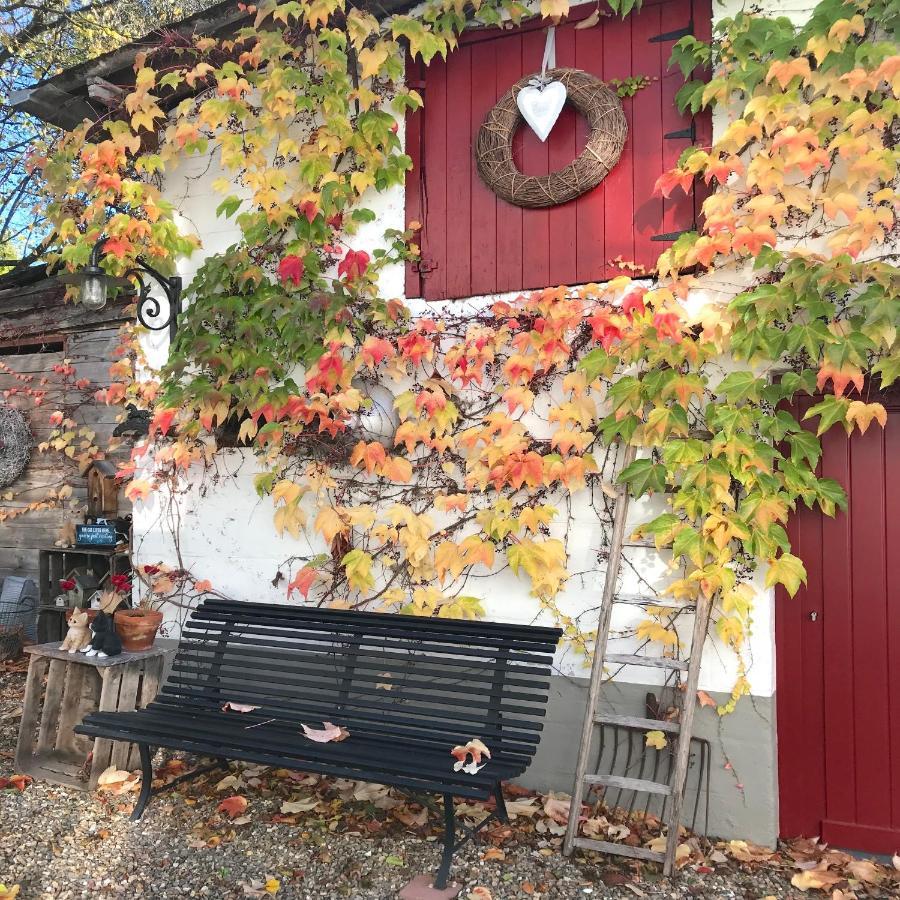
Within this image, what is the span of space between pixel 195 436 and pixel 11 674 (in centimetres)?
268

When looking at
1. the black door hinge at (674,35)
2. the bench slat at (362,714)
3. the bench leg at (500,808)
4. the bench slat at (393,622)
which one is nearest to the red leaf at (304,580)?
the bench slat at (393,622)

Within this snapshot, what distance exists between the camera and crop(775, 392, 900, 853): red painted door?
3178 millimetres

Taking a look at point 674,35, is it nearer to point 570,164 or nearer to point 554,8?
point 554,8

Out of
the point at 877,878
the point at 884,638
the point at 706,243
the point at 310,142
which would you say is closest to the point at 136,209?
the point at 310,142

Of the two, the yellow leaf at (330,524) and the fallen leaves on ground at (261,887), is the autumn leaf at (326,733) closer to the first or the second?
the fallen leaves on ground at (261,887)

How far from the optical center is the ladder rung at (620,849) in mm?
2910

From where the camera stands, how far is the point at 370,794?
138 inches

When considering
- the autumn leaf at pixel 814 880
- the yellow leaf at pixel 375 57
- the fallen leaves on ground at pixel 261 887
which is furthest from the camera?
the yellow leaf at pixel 375 57

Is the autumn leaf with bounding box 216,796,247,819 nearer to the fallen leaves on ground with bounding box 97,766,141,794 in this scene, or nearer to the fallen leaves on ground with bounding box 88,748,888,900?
the fallen leaves on ground with bounding box 88,748,888,900

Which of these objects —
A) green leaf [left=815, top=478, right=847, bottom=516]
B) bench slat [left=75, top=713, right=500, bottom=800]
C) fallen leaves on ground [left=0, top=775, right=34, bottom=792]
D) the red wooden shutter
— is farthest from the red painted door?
fallen leaves on ground [left=0, top=775, right=34, bottom=792]

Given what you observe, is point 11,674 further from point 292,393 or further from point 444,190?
point 444,190

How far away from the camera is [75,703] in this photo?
3889 millimetres

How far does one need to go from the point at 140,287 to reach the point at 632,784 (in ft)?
12.3

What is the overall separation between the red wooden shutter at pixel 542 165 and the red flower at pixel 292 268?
57 cm
